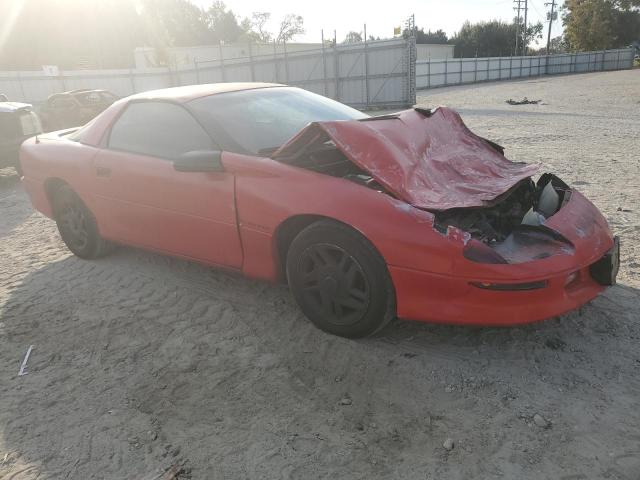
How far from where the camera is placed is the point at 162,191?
11.6ft

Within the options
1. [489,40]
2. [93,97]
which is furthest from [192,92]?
[489,40]

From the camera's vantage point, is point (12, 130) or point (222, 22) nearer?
point (12, 130)

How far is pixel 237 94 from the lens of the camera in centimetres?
381

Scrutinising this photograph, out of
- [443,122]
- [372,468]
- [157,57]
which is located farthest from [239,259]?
[157,57]

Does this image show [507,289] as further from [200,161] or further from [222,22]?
[222,22]

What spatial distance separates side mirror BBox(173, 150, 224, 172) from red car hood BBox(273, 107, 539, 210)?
387 millimetres

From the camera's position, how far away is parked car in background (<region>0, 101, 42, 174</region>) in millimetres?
7969

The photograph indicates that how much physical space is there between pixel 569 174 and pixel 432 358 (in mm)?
4829

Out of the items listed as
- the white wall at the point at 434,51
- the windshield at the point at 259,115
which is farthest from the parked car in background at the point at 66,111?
the white wall at the point at 434,51

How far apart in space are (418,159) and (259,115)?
3.92 feet

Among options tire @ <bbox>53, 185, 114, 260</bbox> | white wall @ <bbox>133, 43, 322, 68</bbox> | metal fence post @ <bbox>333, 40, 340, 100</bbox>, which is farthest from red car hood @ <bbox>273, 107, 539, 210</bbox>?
white wall @ <bbox>133, 43, 322, 68</bbox>

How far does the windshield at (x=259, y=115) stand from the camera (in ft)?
11.0

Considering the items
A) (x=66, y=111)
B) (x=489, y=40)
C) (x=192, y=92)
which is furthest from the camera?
(x=489, y=40)

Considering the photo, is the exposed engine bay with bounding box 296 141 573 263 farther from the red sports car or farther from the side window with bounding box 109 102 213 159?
the side window with bounding box 109 102 213 159
